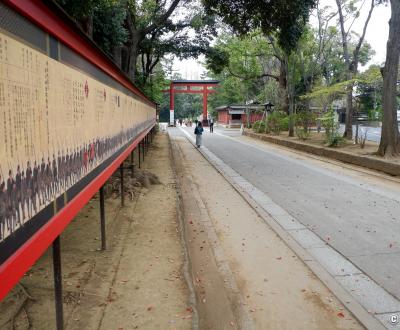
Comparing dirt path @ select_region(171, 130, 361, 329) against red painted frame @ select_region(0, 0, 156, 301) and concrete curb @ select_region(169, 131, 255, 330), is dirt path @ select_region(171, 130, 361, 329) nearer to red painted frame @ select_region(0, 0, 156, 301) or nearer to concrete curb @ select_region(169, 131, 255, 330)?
concrete curb @ select_region(169, 131, 255, 330)

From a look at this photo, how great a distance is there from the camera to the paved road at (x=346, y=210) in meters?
5.28

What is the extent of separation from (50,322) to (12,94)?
234 centimetres

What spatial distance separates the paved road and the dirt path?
820 millimetres

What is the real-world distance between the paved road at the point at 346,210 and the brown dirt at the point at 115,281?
236cm

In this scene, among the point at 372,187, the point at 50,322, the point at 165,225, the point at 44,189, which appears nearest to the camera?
the point at 44,189

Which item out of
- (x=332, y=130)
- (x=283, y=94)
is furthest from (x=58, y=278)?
(x=283, y=94)

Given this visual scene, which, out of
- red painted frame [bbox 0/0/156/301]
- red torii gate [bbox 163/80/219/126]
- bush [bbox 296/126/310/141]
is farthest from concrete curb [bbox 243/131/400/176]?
red torii gate [bbox 163/80/219/126]

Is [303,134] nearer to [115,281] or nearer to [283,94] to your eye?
[283,94]

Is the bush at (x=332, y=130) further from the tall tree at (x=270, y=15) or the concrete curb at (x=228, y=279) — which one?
the concrete curb at (x=228, y=279)

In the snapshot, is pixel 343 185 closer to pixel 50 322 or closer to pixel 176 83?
pixel 50 322

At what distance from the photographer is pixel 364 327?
3598 mm

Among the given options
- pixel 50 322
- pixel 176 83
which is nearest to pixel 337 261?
pixel 50 322

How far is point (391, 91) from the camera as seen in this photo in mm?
14328

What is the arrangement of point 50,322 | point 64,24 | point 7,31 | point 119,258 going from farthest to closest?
point 119,258
point 50,322
point 64,24
point 7,31
